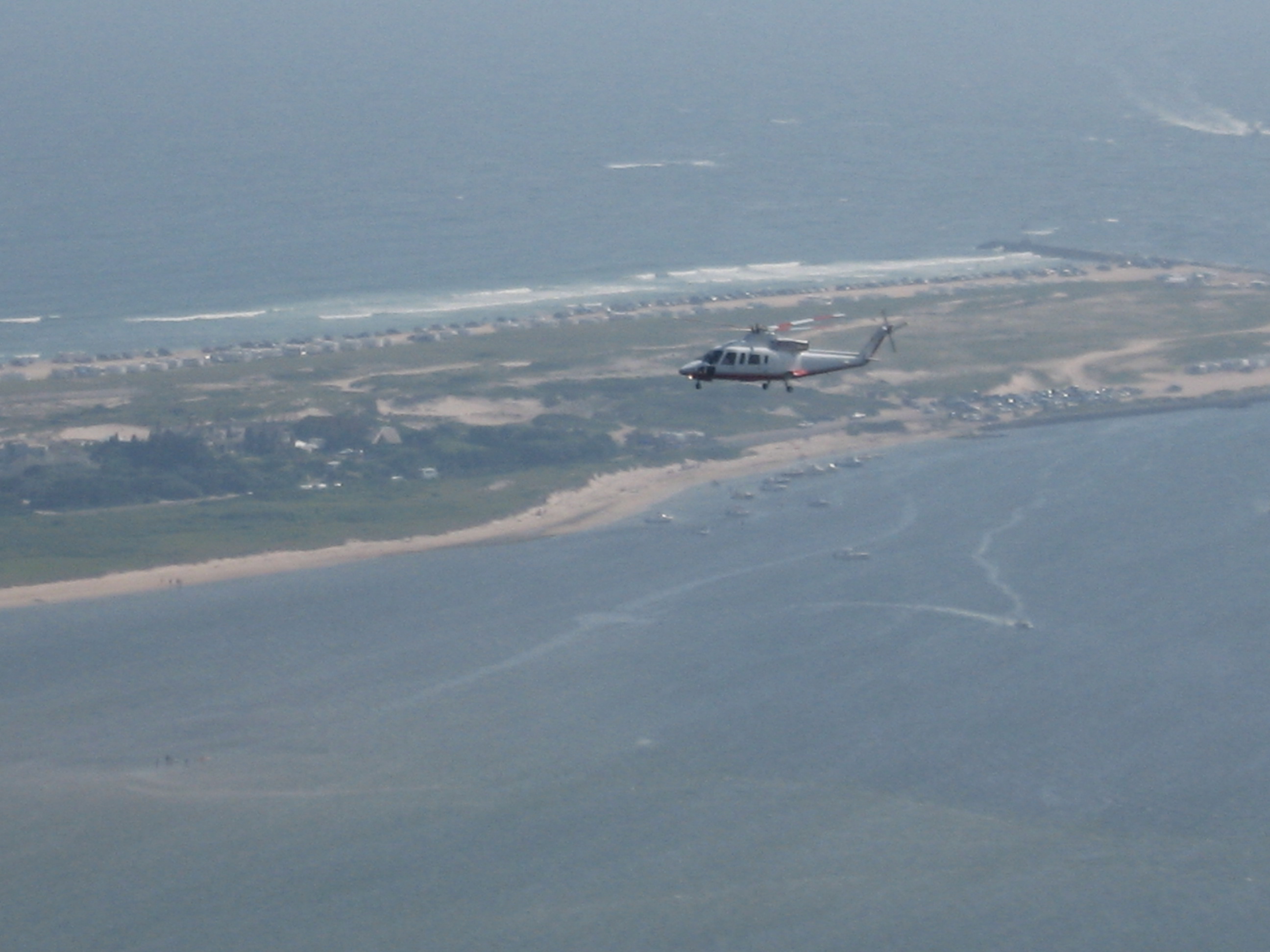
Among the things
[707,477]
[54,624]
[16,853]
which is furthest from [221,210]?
[16,853]

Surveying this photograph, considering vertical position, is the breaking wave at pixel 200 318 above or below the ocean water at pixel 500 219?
below

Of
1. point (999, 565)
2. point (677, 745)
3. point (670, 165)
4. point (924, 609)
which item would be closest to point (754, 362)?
point (677, 745)

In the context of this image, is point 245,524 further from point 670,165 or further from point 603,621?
point 670,165

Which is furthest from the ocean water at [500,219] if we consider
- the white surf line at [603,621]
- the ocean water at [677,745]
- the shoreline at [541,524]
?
the ocean water at [677,745]

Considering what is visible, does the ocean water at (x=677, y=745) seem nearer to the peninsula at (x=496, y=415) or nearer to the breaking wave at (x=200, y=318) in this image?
the peninsula at (x=496, y=415)

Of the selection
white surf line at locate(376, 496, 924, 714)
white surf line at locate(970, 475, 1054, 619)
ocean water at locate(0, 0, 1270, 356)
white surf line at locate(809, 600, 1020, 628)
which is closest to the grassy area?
white surf line at locate(376, 496, 924, 714)

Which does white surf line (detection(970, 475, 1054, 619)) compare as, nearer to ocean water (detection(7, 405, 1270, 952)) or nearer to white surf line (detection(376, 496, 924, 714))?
ocean water (detection(7, 405, 1270, 952))

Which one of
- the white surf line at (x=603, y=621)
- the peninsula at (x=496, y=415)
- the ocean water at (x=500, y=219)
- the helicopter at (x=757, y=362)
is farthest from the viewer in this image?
the ocean water at (x=500, y=219)

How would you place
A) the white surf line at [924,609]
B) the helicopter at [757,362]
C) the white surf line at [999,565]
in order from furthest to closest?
1. the white surf line at [999,565]
2. the white surf line at [924,609]
3. the helicopter at [757,362]
